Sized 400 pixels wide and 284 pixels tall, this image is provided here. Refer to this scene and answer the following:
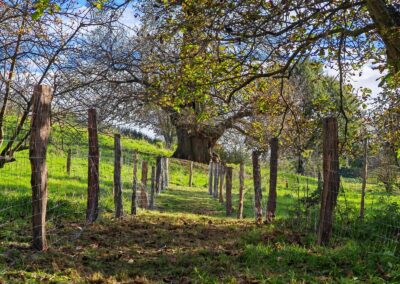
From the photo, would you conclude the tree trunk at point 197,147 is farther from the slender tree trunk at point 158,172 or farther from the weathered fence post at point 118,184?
the weathered fence post at point 118,184

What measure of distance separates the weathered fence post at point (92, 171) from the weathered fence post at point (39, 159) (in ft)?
9.31

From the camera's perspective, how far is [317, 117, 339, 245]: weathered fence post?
8133 mm

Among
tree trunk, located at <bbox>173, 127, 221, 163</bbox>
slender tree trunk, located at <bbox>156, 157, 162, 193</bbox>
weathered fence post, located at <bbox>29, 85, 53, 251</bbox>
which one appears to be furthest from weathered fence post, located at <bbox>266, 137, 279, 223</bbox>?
tree trunk, located at <bbox>173, 127, 221, 163</bbox>

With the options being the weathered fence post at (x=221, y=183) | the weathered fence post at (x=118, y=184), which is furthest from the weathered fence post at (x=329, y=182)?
the weathered fence post at (x=221, y=183)

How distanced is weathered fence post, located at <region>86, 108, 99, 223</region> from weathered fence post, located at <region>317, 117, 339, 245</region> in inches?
187

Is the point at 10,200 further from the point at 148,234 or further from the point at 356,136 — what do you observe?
the point at 356,136

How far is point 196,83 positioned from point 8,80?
4.34 meters

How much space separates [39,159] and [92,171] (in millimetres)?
3024

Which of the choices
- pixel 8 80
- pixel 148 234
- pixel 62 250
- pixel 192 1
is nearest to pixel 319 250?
pixel 148 234

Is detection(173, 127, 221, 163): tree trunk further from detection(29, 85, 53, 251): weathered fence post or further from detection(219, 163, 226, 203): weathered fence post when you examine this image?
detection(29, 85, 53, 251): weathered fence post

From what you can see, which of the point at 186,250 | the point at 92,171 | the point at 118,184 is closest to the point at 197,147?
the point at 118,184

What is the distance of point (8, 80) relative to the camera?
8.23 m

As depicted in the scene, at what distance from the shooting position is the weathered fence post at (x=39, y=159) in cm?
685

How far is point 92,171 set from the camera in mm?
9852
